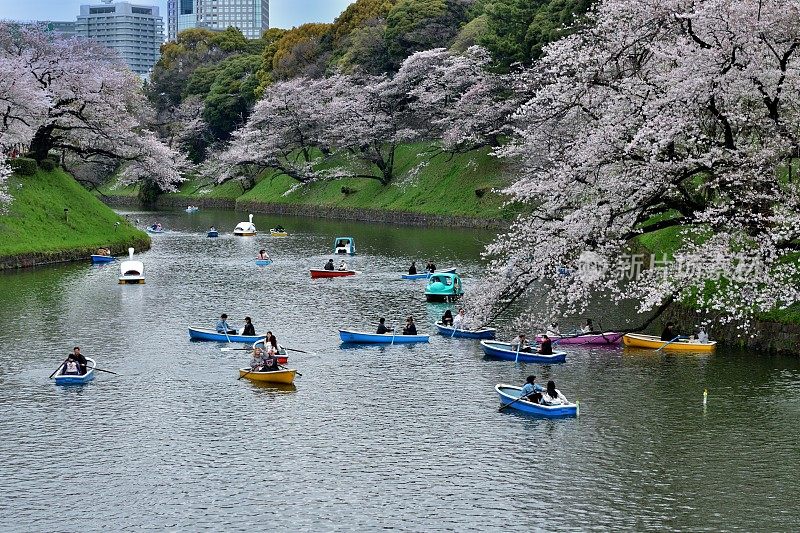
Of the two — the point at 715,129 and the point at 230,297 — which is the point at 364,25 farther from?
the point at 715,129

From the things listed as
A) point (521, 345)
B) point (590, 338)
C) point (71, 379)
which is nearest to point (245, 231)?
point (590, 338)

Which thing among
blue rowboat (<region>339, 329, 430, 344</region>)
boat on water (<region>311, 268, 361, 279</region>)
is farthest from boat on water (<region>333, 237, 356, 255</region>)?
blue rowboat (<region>339, 329, 430, 344</region>)

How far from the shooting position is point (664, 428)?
94.1 feet

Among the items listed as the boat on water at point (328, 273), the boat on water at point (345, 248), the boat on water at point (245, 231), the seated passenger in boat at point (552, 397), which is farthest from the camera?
the boat on water at point (245, 231)

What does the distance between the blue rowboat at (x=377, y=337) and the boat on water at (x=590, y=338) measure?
5549 mm

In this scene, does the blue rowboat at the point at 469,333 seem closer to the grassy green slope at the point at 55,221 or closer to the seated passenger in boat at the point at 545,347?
the seated passenger in boat at the point at 545,347

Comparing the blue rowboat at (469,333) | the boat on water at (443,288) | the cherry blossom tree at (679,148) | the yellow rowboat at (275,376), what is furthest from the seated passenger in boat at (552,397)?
the boat on water at (443,288)

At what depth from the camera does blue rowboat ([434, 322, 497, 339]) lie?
42.3m

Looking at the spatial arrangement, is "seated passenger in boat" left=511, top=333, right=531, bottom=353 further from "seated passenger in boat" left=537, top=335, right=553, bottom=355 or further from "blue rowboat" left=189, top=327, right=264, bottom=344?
"blue rowboat" left=189, top=327, right=264, bottom=344

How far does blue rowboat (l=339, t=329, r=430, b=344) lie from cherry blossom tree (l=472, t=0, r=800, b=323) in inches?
341

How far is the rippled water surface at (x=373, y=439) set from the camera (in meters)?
22.6

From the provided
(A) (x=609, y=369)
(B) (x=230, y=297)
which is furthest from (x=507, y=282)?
(B) (x=230, y=297)

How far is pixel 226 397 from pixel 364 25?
104339 mm

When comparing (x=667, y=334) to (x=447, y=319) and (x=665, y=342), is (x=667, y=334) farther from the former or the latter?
(x=447, y=319)
